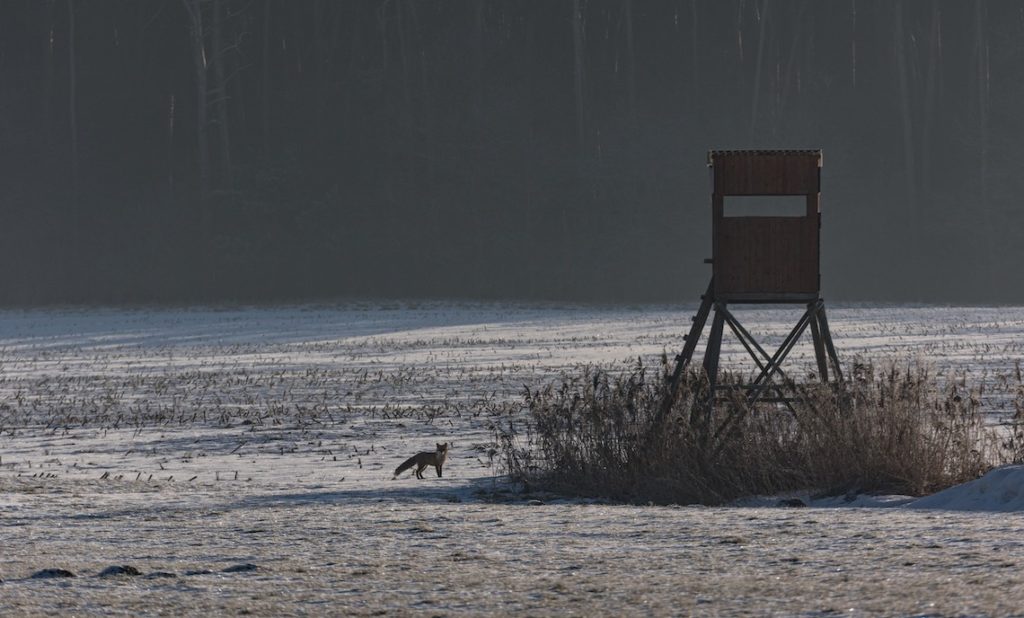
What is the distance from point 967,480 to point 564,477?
3.42m

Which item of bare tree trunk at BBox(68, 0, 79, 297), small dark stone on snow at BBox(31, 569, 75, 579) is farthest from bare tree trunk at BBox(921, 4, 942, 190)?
small dark stone on snow at BBox(31, 569, 75, 579)

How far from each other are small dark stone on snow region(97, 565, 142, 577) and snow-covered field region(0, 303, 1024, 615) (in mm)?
55

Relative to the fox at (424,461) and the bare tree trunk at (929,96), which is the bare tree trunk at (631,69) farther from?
the fox at (424,461)

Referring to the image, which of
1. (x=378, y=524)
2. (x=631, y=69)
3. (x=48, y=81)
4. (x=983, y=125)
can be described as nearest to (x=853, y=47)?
(x=983, y=125)

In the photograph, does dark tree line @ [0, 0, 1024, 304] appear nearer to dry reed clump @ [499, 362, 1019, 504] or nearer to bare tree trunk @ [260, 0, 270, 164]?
bare tree trunk @ [260, 0, 270, 164]

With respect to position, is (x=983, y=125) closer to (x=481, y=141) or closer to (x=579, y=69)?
(x=579, y=69)

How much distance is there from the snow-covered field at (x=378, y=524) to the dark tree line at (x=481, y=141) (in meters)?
37.5

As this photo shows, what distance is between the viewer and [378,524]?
9.96 m

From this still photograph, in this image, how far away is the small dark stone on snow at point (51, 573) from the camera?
790 cm

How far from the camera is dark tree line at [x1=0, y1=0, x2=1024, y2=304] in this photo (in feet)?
206

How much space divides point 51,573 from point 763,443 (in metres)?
6.76

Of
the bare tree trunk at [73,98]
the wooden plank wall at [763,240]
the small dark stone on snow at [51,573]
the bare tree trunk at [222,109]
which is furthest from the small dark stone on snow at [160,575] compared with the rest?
the bare tree trunk at [73,98]

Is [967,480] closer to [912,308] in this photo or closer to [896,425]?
[896,425]

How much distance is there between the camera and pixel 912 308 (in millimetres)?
51344
